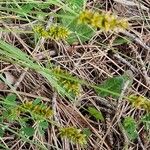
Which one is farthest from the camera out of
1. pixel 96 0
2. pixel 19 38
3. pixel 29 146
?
pixel 96 0

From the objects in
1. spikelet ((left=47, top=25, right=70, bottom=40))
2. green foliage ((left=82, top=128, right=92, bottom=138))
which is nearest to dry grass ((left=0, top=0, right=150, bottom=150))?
green foliage ((left=82, top=128, right=92, bottom=138))

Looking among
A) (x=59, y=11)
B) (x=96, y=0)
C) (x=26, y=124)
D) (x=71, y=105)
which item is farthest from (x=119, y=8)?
(x=26, y=124)

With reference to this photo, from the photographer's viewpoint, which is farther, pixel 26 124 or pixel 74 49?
pixel 74 49

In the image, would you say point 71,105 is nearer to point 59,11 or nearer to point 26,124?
point 26,124

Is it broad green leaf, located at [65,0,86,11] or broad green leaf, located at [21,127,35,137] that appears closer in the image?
broad green leaf, located at [21,127,35,137]

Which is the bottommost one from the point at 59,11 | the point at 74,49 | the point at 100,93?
the point at 100,93

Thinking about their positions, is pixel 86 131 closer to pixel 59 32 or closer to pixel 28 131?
pixel 28 131

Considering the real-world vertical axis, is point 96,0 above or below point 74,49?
above

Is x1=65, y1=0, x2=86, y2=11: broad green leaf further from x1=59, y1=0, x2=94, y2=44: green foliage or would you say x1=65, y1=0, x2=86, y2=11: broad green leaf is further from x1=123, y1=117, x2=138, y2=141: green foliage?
x1=123, y1=117, x2=138, y2=141: green foliage
